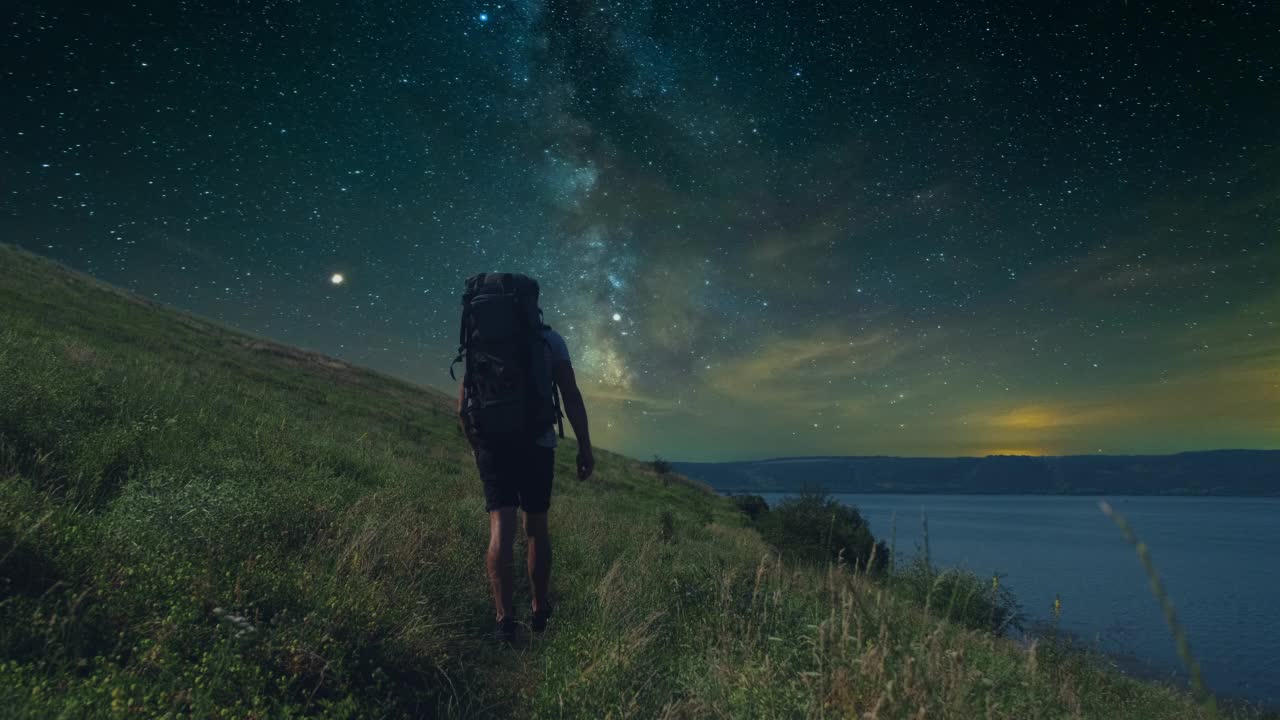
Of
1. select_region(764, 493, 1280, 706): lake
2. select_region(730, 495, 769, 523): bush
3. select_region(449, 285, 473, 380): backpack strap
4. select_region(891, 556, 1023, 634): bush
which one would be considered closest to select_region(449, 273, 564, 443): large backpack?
select_region(449, 285, 473, 380): backpack strap

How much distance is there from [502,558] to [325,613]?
1.39 metres

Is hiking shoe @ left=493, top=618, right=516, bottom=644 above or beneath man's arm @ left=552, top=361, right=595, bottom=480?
beneath

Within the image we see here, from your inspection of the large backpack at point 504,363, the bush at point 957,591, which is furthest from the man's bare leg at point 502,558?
the bush at point 957,591

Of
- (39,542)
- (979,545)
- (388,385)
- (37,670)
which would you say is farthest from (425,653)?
(979,545)

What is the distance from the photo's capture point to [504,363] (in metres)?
4.81

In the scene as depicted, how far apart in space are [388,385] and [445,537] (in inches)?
1567

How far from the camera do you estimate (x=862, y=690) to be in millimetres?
2973

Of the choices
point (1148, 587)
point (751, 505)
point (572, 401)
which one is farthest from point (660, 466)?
point (1148, 587)

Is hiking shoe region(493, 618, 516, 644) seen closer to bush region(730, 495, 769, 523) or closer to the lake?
the lake

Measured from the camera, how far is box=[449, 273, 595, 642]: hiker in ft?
15.3

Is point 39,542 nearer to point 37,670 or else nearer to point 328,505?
point 37,670

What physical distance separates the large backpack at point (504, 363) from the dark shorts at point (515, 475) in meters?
0.11

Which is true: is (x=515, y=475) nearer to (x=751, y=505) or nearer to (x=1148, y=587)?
(x=751, y=505)

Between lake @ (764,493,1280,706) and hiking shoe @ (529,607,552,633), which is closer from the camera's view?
hiking shoe @ (529,607,552,633)
